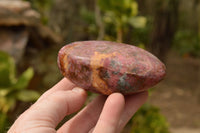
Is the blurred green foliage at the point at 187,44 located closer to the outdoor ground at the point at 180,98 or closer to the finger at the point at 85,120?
the outdoor ground at the point at 180,98

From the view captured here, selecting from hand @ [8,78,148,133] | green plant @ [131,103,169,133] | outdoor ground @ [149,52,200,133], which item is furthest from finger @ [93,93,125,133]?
outdoor ground @ [149,52,200,133]

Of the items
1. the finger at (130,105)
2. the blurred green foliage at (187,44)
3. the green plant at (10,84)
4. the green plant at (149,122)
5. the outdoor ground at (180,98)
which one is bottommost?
the blurred green foliage at (187,44)

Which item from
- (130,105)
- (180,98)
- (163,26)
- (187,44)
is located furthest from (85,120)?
(187,44)

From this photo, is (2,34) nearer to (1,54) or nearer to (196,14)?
(1,54)

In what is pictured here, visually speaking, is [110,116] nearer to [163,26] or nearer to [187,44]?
[163,26]

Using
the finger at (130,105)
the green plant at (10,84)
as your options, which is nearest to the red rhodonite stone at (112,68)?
the finger at (130,105)

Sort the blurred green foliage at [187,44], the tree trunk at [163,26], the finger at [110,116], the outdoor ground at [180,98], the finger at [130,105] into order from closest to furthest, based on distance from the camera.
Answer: the finger at [110,116] → the finger at [130,105] → the outdoor ground at [180,98] → the tree trunk at [163,26] → the blurred green foliage at [187,44]

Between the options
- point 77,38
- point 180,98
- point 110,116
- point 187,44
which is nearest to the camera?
point 110,116

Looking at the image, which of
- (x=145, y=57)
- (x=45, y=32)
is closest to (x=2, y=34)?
(x=45, y=32)
